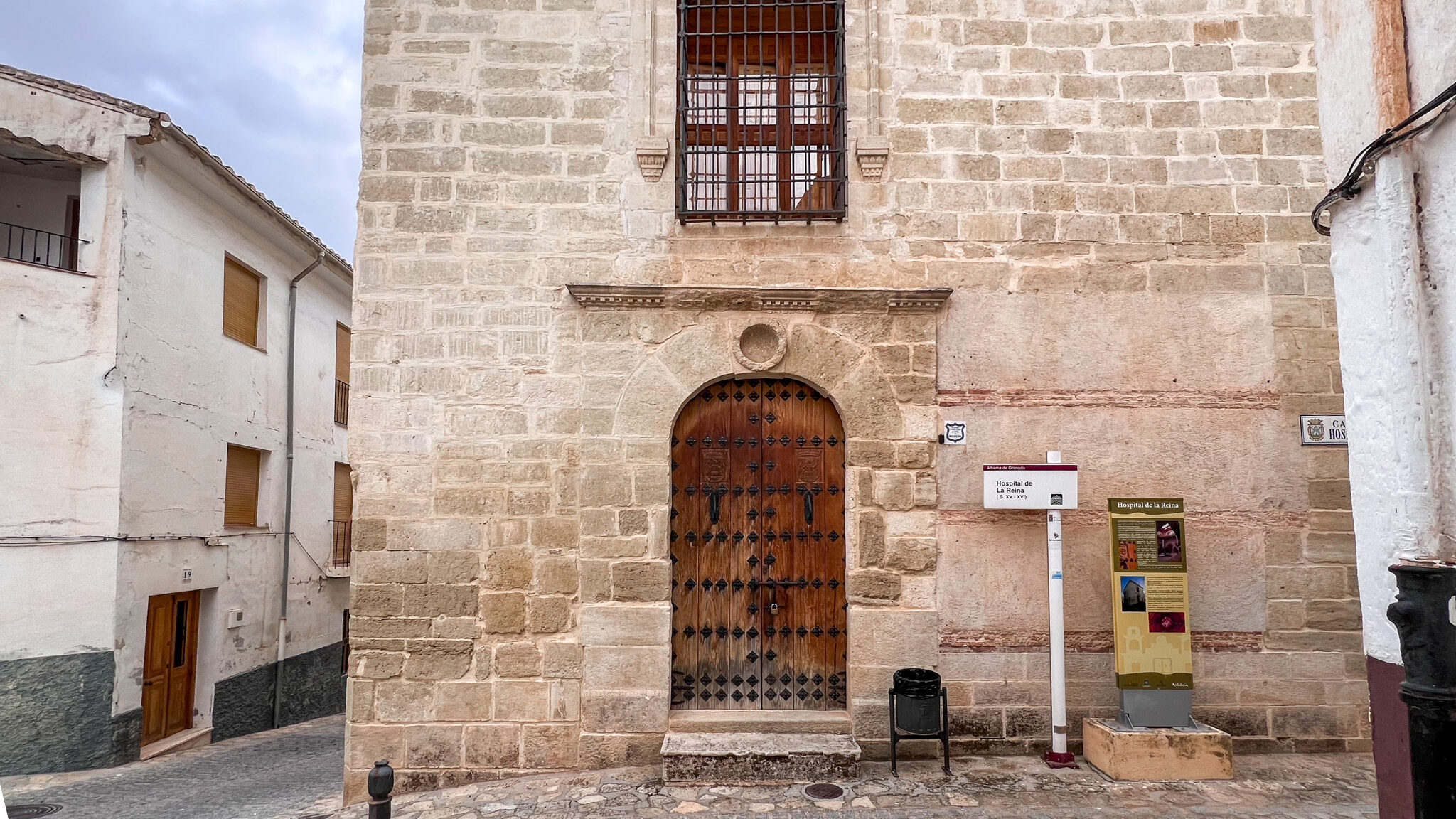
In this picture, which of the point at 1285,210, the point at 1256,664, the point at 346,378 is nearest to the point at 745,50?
the point at 1285,210

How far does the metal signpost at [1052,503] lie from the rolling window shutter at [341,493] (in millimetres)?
9902

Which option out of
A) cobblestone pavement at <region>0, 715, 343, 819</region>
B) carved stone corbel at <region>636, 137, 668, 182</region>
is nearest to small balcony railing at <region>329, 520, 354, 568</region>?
cobblestone pavement at <region>0, 715, 343, 819</region>

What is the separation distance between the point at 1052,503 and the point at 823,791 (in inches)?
86.8

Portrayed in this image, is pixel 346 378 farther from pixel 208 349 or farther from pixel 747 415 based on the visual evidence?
pixel 747 415

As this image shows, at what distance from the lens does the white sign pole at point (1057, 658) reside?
5266mm

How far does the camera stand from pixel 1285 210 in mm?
5801

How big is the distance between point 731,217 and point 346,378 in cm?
964

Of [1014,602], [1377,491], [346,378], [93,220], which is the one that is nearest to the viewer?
[1377,491]

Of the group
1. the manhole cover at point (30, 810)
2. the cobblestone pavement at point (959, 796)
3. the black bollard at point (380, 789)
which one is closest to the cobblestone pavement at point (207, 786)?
the manhole cover at point (30, 810)

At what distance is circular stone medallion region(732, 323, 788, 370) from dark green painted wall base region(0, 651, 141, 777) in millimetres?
6298

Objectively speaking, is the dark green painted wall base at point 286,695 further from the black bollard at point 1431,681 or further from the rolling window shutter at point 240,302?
the black bollard at point 1431,681

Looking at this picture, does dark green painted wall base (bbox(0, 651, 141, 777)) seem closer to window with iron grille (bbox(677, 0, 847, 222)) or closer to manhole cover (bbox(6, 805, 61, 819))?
manhole cover (bbox(6, 805, 61, 819))

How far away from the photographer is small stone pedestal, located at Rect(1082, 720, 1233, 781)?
5.00 meters

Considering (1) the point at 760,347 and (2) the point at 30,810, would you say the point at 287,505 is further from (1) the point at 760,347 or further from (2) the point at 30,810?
(1) the point at 760,347
